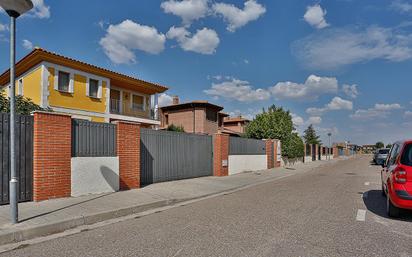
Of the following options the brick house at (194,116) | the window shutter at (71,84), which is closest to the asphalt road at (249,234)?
the window shutter at (71,84)

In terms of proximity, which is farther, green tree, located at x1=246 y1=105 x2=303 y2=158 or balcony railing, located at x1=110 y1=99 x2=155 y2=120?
green tree, located at x1=246 y1=105 x2=303 y2=158

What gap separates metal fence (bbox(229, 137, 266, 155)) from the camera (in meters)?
18.6

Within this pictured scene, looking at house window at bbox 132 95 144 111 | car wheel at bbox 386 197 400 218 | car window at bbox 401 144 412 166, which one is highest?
house window at bbox 132 95 144 111

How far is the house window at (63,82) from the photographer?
21.0 m

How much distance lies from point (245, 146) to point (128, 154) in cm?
1109

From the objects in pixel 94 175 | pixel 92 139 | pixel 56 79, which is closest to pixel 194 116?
pixel 56 79

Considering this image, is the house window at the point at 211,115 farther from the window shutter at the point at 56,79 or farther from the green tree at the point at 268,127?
the window shutter at the point at 56,79

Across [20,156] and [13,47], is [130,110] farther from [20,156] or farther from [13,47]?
[13,47]

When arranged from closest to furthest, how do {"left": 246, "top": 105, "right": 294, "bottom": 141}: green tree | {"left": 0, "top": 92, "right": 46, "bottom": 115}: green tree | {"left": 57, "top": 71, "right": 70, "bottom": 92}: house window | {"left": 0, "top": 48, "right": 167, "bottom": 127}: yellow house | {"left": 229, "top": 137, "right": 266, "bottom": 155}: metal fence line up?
{"left": 0, "top": 92, "right": 46, "bottom": 115}: green tree
{"left": 229, "top": 137, "right": 266, "bottom": 155}: metal fence
{"left": 0, "top": 48, "right": 167, "bottom": 127}: yellow house
{"left": 57, "top": 71, "right": 70, "bottom": 92}: house window
{"left": 246, "top": 105, "right": 294, "bottom": 141}: green tree

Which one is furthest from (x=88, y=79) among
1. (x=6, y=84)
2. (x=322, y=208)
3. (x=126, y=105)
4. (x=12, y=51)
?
(x=322, y=208)

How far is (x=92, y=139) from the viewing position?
948 cm

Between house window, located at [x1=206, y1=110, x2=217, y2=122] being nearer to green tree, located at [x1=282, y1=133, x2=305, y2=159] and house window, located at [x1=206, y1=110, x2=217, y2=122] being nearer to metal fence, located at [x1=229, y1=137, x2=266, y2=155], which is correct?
green tree, located at [x1=282, y1=133, x2=305, y2=159]

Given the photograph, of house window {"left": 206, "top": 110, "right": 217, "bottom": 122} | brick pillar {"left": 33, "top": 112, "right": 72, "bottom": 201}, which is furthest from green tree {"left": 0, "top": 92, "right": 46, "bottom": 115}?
house window {"left": 206, "top": 110, "right": 217, "bottom": 122}

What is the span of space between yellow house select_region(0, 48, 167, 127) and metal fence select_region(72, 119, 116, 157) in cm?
1196
